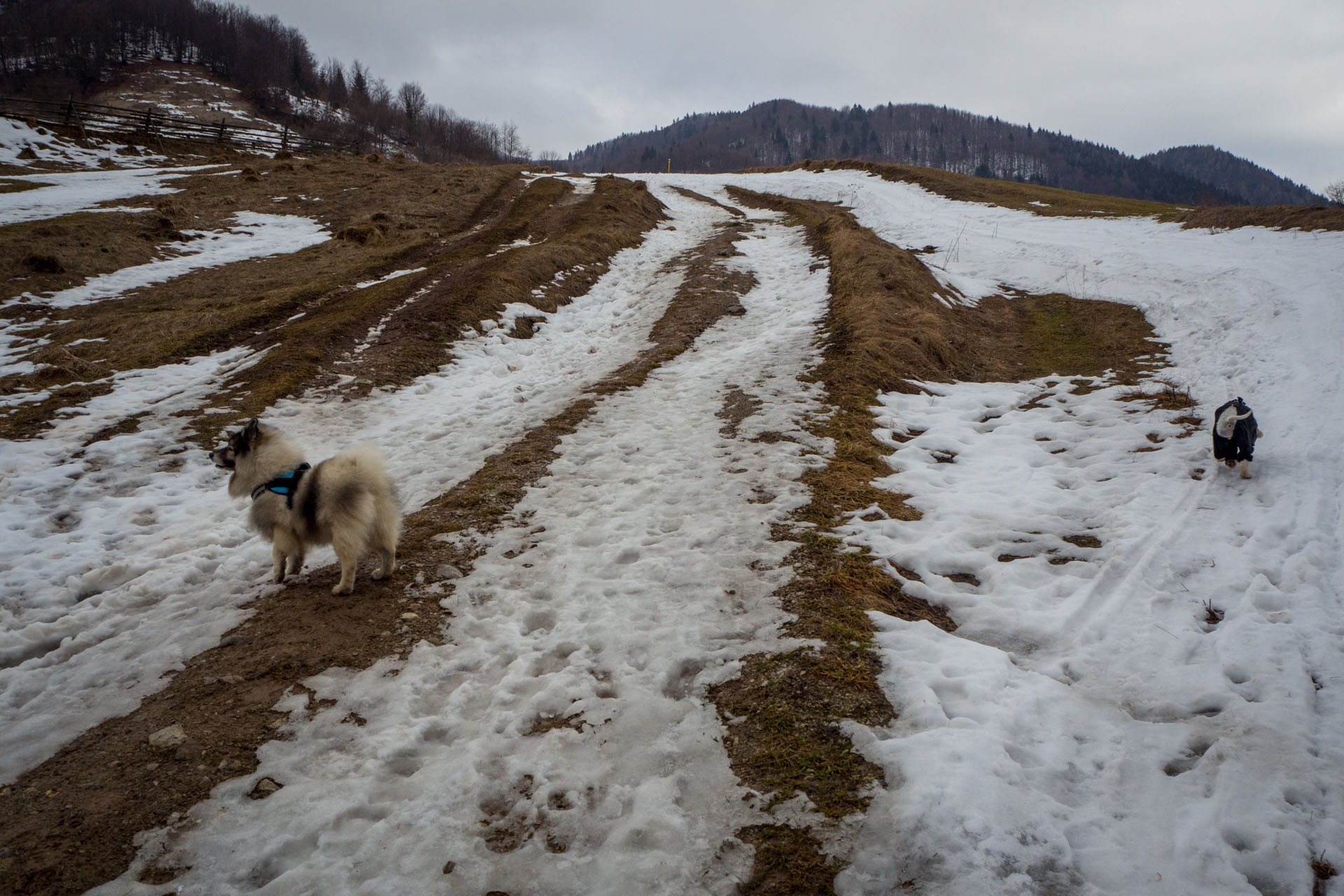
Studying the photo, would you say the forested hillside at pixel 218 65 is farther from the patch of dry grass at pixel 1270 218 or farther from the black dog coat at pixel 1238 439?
the black dog coat at pixel 1238 439

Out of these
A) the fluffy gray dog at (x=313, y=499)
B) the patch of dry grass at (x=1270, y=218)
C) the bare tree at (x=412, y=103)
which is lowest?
the fluffy gray dog at (x=313, y=499)

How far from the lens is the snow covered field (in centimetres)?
348

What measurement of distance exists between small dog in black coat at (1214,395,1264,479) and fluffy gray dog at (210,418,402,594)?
34.7ft

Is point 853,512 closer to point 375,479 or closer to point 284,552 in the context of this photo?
point 375,479

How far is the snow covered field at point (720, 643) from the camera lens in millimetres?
3482

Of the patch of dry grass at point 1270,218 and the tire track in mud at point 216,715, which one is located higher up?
the patch of dry grass at point 1270,218

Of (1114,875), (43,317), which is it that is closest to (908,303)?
(1114,875)

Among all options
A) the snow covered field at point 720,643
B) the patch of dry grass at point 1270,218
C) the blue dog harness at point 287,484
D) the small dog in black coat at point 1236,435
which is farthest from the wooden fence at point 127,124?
the patch of dry grass at point 1270,218

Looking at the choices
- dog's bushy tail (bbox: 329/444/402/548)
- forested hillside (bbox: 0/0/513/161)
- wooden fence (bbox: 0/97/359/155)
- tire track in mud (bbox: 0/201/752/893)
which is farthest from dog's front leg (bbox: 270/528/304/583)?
forested hillside (bbox: 0/0/513/161)

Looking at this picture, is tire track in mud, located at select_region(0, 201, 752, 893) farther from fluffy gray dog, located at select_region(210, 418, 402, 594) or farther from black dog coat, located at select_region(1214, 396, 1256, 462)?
black dog coat, located at select_region(1214, 396, 1256, 462)

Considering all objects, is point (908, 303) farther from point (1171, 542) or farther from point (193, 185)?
point (193, 185)

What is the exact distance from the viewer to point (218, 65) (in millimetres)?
121375

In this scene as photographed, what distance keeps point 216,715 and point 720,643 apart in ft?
12.9

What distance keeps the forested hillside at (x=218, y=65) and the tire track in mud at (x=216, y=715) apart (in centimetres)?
11677
